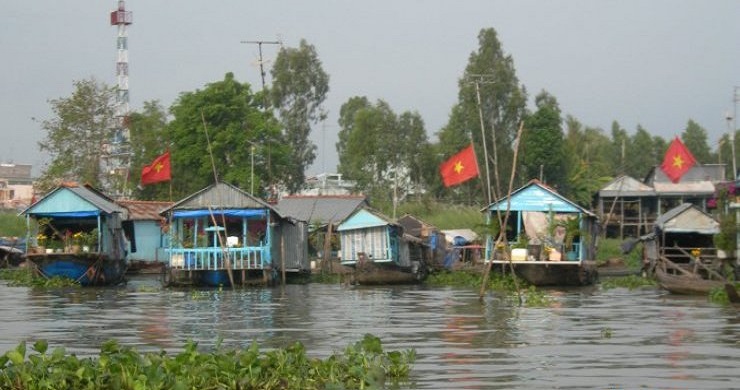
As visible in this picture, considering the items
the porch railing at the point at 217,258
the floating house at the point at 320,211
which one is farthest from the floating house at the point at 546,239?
the floating house at the point at 320,211

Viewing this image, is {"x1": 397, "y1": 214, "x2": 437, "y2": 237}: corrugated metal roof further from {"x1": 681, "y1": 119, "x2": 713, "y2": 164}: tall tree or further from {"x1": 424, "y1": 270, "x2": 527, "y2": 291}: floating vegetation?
{"x1": 681, "y1": 119, "x2": 713, "y2": 164}: tall tree

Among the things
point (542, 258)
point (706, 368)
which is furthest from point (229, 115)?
point (706, 368)

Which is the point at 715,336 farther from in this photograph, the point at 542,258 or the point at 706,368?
the point at 542,258

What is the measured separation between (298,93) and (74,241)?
874 inches

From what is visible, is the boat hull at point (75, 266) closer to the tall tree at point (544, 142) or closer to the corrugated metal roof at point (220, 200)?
the corrugated metal roof at point (220, 200)

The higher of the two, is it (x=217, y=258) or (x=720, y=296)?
(x=217, y=258)

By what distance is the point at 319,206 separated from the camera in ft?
151

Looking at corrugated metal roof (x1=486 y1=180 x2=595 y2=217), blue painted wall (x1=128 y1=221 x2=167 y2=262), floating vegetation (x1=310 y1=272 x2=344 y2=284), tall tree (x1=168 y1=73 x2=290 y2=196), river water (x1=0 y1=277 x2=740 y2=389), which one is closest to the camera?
river water (x1=0 y1=277 x2=740 y2=389)

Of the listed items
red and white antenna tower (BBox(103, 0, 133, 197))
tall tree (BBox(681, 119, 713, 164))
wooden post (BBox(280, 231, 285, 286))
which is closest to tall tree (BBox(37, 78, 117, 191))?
red and white antenna tower (BBox(103, 0, 133, 197))

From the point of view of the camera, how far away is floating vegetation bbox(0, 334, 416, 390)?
1083 centimetres

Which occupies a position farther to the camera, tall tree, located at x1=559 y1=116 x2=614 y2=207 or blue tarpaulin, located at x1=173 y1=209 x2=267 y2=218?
tall tree, located at x1=559 y1=116 x2=614 y2=207

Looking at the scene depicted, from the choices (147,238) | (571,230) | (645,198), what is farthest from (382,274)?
(645,198)

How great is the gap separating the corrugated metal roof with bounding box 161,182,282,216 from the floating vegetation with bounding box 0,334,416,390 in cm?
2056

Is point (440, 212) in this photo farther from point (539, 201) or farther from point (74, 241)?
point (74, 241)
